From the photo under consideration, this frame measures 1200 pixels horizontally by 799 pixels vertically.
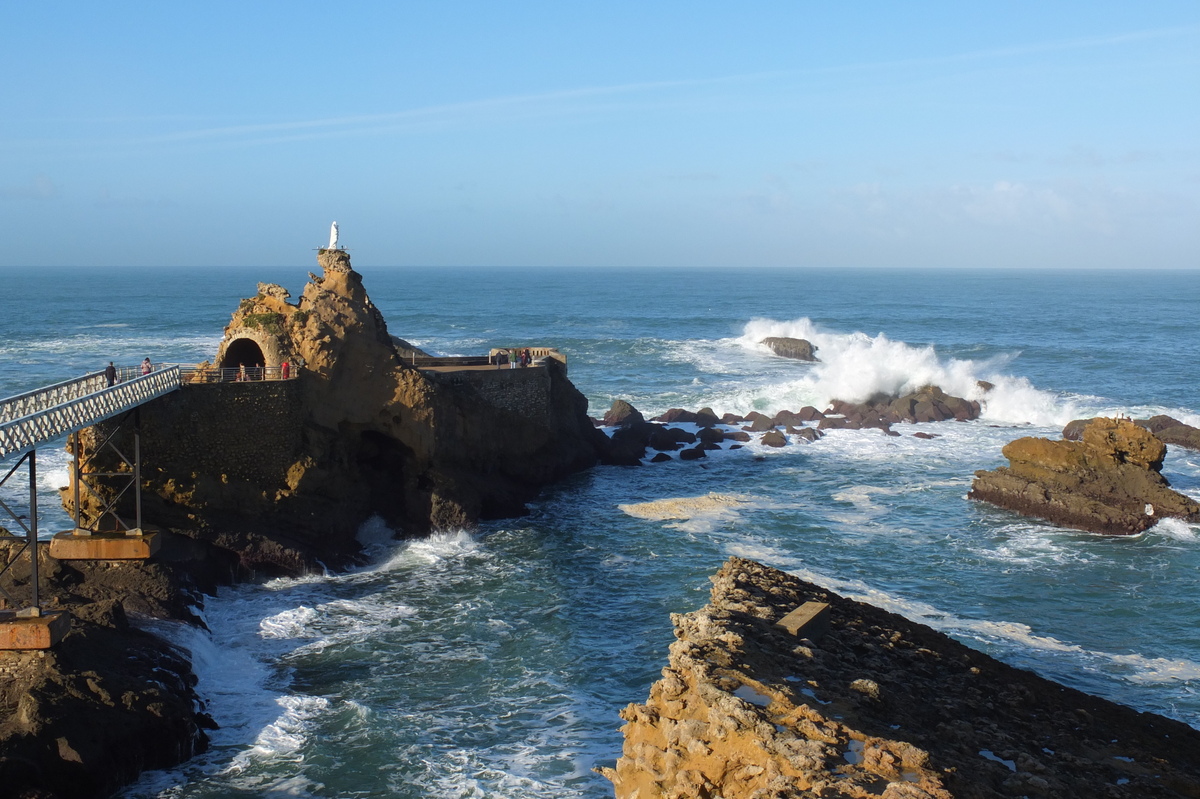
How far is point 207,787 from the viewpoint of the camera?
1477 centimetres

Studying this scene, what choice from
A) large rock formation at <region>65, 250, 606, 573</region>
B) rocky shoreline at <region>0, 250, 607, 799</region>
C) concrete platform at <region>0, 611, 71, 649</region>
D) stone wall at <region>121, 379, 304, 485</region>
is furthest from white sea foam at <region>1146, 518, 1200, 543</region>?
concrete platform at <region>0, 611, 71, 649</region>

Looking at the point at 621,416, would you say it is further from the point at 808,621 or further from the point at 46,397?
the point at 808,621

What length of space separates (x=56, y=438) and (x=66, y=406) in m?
1.09

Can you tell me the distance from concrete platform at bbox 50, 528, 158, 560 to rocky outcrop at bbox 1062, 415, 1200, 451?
31242mm

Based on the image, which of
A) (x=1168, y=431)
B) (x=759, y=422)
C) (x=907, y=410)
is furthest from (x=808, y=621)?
(x=907, y=410)

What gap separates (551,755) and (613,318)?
83.0 meters

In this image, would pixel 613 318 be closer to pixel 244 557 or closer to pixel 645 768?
pixel 244 557

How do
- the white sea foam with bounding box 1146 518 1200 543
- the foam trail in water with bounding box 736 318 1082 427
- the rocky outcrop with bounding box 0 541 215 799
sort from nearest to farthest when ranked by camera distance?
1. the rocky outcrop with bounding box 0 541 215 799
2. the white sea foam with bounding box 1146 518 1200 543
3. the foam trail in water with bounding box 736 318 1082 427

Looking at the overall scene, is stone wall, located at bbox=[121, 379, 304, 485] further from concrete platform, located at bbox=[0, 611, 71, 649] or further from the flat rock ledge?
the flat rock ledge

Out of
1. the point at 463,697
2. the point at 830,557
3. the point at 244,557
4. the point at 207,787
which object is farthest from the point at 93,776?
the point at 830,557

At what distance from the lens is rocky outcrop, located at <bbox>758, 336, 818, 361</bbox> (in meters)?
65.7

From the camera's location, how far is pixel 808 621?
14.3m

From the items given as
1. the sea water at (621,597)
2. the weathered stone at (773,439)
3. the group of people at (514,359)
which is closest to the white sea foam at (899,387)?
the sea water at (621,597)

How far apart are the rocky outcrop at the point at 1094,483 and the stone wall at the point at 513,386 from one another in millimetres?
13298
